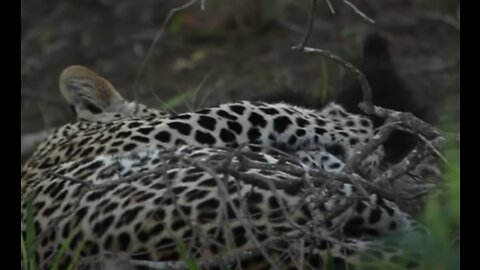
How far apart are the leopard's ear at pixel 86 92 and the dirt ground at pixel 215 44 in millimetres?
1342

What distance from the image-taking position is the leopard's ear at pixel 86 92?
15.4ft

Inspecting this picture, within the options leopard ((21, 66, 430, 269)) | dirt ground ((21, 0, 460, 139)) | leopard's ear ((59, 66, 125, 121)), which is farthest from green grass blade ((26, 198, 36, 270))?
dirt ground ((21, 0, 460, 139))

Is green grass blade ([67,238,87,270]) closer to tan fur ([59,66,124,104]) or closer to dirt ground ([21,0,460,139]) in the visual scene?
tan fur ([59,66,124,104])

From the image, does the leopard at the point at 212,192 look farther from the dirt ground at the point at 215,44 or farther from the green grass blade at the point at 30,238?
the dirt ground at the point at 215,44

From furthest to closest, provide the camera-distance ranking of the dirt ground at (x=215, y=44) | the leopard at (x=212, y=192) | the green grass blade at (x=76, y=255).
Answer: the dirt ground at (x=215, y=44)
the green grass blade at (x=76, y=255)
the leopard at (x=212, y=192)

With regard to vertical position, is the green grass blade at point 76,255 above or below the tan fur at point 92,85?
below

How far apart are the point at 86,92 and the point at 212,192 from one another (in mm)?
1624

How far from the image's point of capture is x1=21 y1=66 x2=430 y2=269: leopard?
293cm

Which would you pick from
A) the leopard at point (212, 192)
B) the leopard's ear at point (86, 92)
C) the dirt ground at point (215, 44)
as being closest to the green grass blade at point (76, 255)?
the leopard at point (212, 192)

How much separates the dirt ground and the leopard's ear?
1.34 m

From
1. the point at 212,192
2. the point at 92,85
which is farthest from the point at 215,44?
the point at 212,192
